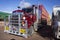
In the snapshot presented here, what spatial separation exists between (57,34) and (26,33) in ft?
4.93

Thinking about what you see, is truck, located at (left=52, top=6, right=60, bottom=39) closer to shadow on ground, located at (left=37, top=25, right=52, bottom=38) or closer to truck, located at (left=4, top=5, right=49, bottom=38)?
shadow on ground, located at (left=37, top=25, right=52, bottom=38)

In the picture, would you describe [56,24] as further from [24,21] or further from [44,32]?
[44,32]

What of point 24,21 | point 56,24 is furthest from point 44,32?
point 56,24

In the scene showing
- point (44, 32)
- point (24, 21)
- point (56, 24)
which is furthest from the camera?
point (44, 32)

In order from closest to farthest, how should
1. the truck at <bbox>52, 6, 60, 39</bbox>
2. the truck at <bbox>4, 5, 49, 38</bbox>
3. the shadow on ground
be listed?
the truck at <bbox>52, 6, 60, 39</bbox> < the truck at <bbox>4, 5, 49, 38</bbox> < the shadow on ground

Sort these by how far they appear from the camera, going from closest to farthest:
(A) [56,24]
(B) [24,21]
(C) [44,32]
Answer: (A) [56,24] < (B) [24,21] < (C) [44,32]

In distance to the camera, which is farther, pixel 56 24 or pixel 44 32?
pixel 44 32

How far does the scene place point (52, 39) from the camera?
617 centimetres

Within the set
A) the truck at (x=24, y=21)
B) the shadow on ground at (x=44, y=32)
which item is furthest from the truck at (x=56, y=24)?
the truck at (x=24, y=21)

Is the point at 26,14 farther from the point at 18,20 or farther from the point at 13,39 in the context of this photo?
the point at 13,39

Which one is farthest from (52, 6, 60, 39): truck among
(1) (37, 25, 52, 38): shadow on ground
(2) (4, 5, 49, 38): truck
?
(2) (4, 5, 49, 38): truck

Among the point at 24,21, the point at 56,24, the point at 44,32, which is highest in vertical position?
the point at 24,21

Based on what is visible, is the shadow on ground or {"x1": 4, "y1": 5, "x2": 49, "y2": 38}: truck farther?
the shadow on ground

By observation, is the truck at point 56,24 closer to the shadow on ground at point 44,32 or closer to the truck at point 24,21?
the shadow on ground at point 44,32
